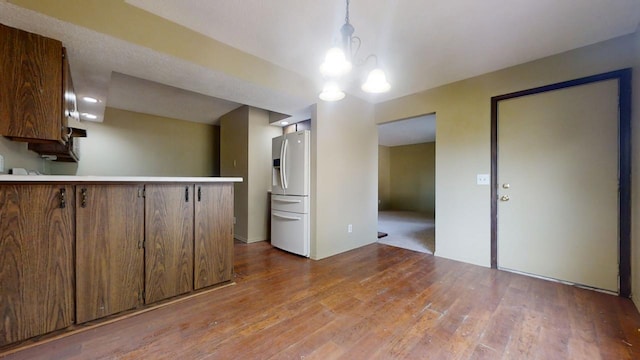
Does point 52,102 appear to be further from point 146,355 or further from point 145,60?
point 146,355

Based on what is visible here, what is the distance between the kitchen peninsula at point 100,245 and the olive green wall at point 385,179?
25.6 feet

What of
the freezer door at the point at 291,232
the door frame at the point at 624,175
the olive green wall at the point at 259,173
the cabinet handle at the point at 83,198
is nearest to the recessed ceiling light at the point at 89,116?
the olive green wall at the point at 259,173

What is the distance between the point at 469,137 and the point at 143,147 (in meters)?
5.79

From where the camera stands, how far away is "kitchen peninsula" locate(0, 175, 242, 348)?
61.6 inches

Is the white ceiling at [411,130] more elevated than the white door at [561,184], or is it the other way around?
the white ceiling at [411,130]

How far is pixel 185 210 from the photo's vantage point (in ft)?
7.42

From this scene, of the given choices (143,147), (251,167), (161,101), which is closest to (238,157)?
(251,167)

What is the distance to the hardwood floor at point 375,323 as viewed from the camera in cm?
154

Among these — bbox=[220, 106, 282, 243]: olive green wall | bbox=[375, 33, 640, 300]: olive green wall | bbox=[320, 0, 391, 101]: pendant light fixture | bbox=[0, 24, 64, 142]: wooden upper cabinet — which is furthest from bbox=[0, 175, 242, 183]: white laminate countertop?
bbox=[375, 33, 640, 300]: olive green wall

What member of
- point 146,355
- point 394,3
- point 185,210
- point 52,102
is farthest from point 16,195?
point 394,3

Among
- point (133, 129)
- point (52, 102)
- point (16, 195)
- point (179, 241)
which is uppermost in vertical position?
point (133, 129)

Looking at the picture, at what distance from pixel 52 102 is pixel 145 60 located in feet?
2.47

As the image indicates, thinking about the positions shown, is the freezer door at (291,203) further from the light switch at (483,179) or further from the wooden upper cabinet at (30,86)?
the wooden upper cabinet at (30,86)

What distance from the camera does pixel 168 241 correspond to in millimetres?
2168
